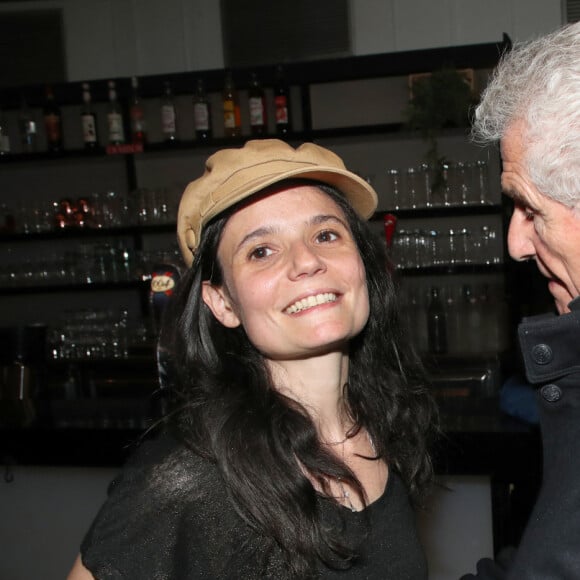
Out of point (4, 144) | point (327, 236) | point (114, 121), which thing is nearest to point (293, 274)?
point (327, 236)

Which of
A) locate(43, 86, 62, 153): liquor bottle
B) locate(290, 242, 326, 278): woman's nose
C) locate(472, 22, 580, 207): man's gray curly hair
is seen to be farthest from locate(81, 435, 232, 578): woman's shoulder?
locate(43, 86, 62, 153): liquor bottle

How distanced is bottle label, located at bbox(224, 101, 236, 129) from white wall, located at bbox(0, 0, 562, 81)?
872 mm

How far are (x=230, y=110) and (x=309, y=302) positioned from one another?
3654mm

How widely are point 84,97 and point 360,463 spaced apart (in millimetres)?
4138

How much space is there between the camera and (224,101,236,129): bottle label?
15.8 feet

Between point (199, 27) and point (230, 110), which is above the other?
point (199, 27)

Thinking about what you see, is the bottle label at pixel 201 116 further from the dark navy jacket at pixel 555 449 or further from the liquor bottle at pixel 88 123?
the dark navy jacket at pixel 555 449

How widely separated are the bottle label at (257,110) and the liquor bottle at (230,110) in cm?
15

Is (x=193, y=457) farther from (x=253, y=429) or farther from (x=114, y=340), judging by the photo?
(x=114, y=340)

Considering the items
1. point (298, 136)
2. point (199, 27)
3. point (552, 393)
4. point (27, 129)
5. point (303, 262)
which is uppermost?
point (199, 27)

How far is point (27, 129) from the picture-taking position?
5.24m

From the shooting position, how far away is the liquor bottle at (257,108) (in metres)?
4.72

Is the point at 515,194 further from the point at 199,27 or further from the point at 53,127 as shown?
the point at 199,27

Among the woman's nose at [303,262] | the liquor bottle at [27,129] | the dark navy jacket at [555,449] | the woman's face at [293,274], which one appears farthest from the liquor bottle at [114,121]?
the dark navy jacket at [555,449]
